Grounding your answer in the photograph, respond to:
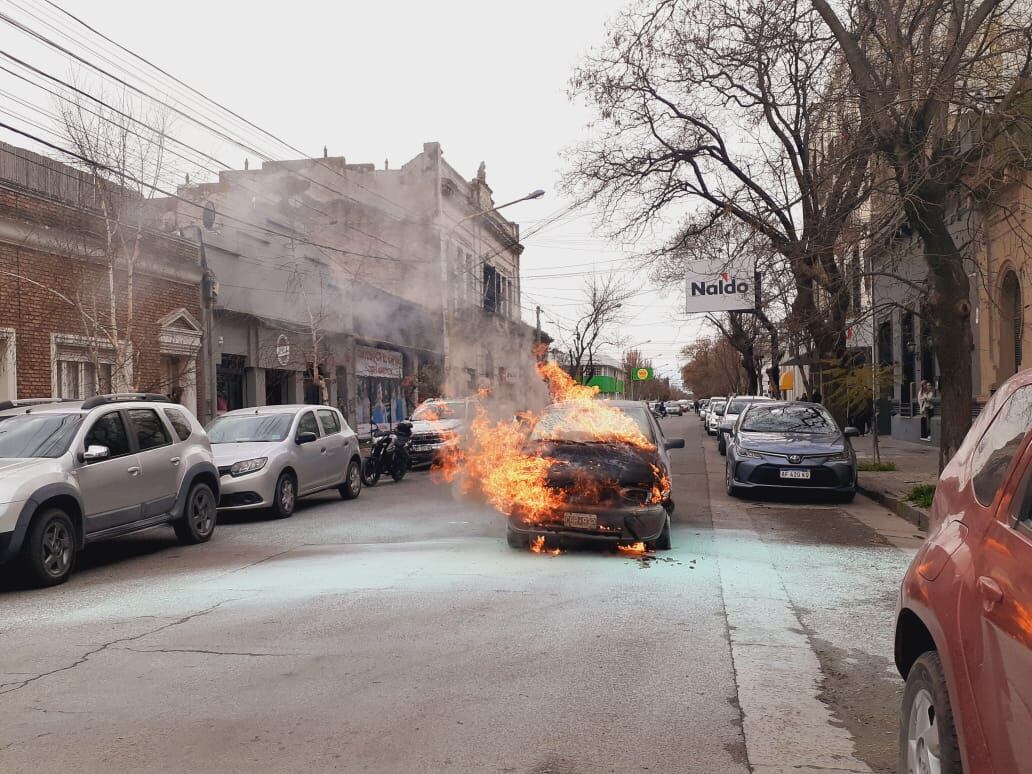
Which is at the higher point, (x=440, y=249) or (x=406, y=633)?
(x=440, y=249)

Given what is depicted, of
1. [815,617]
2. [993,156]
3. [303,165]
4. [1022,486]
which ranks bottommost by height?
[815,617]

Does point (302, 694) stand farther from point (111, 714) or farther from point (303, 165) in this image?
point (303, 165)

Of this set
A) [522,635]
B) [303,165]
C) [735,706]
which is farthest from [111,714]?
[303,165]

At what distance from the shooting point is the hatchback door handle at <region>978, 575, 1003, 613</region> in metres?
2.48

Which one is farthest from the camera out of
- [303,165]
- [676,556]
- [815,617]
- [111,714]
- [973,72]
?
[303,165]

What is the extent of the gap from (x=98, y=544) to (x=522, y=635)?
6.80 meters

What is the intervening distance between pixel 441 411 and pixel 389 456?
12.8ft

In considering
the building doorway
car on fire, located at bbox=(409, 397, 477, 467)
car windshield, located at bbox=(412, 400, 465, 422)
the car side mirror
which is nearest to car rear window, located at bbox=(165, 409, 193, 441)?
the car side mirror

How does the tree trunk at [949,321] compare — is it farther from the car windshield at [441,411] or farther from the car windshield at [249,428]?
the car windshield at [441,411]

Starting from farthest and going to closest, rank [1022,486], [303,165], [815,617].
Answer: [303,165] < [815,617] < [1022,486]

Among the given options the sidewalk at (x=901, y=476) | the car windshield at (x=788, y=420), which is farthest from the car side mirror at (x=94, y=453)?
the car windshield at (x=788, y=420)

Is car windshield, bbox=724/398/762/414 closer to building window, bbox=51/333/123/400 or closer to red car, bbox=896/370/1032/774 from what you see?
building window, bbox=51/333/123/400

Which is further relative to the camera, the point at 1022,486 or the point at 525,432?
the point at 525,432

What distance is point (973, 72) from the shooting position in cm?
1205
